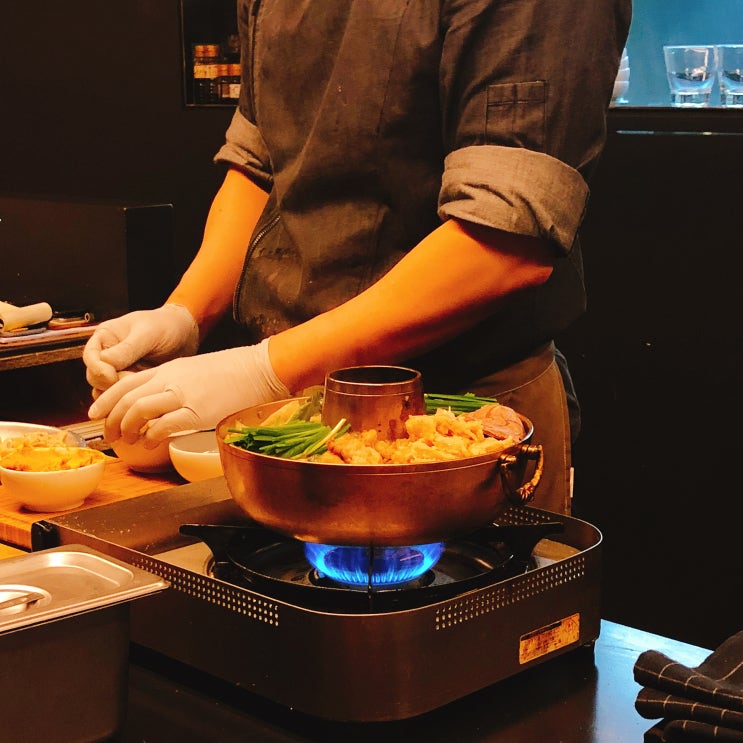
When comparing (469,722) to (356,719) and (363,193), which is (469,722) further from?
(363,193)

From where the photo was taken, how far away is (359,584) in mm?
1132

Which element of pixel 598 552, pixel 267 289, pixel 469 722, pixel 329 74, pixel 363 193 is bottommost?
pixel 469 722

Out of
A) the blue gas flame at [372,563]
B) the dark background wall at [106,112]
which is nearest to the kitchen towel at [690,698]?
the blue gas flame at [372,563]

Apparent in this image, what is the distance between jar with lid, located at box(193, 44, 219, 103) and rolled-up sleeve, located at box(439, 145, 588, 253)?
2806 millimetres

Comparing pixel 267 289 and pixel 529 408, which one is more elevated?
pixel 267 289

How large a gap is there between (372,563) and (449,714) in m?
0.16

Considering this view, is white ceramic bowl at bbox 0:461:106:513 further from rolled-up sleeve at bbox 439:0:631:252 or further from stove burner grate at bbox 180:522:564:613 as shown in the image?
rolled-up sleeve at bbox 439:0:631:252

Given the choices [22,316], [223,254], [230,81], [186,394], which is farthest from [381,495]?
[230,81]

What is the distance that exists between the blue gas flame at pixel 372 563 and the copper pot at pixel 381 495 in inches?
2.3

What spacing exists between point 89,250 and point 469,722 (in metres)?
2.43

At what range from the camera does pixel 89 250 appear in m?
3.26

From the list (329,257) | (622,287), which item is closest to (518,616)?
(329,257)

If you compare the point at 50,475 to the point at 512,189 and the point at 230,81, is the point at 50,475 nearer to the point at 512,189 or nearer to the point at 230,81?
the point at 512,189

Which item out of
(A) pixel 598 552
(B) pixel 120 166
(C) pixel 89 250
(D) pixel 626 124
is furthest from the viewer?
(B) pixel 120 166
